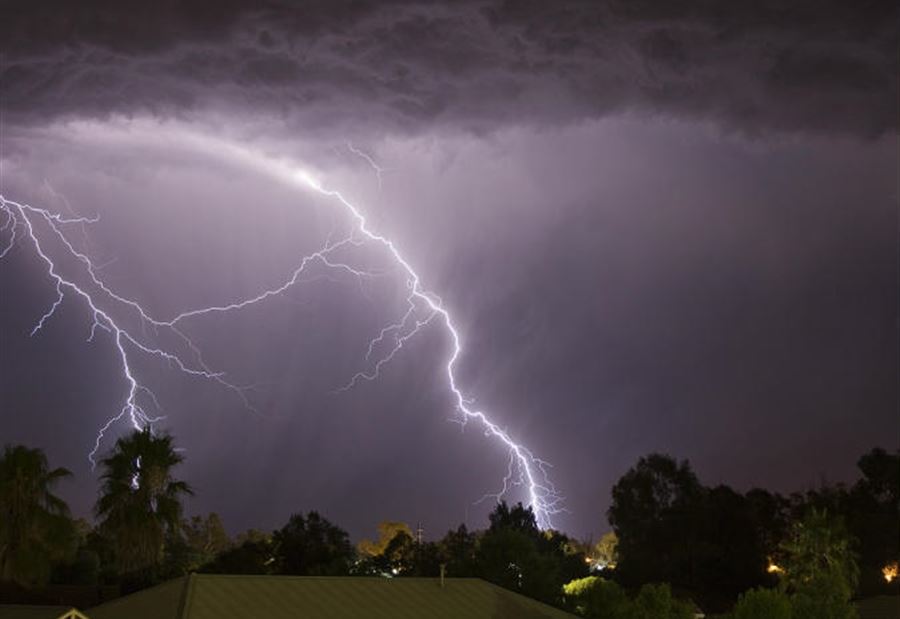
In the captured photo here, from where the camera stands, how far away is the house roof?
24047mm

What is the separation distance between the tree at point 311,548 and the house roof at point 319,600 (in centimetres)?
1621

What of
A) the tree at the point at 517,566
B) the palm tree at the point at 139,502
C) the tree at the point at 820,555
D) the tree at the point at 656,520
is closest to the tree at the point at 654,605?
the tree at the point at 517,566

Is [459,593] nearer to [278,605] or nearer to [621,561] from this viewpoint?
[278,605]

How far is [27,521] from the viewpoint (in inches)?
1081

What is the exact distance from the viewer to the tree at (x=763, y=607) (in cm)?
3128

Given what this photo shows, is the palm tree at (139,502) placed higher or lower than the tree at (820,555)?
lower

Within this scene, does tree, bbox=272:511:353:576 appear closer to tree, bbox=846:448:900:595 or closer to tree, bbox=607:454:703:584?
tree, bbox=607:454:703:584

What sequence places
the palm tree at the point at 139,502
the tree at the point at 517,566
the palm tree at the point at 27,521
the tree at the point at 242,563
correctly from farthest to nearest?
the tree at the point at 517,566 → the tree at the point at 242,563 → the palm tree at the point at 139,502 → the palm tree at the point at 27,521

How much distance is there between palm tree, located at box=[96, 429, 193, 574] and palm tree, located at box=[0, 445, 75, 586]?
3.02 metres

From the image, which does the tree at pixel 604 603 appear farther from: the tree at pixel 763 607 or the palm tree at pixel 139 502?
the palm tree at pixel 139 502

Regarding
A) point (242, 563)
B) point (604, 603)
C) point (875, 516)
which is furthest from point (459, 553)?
point (875, 516)

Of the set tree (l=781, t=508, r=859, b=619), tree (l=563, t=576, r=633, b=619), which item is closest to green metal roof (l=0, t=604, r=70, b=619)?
tree (l=563, t=576, r=633, b=619)

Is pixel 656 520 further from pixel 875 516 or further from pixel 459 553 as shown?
pixel 459 553

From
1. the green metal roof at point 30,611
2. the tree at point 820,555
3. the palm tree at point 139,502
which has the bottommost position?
the green metal roof at point 30,611
